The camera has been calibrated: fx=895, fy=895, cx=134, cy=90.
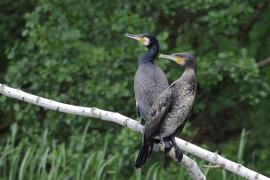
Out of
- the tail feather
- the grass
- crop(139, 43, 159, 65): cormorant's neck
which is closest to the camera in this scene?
the tail feather

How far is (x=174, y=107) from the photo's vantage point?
3.99 m

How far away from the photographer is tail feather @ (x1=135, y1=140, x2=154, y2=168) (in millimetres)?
4035

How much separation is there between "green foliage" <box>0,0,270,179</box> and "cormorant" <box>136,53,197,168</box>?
1685mm

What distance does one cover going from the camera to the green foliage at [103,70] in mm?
6105

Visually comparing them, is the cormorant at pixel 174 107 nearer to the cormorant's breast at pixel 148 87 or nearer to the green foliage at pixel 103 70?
the cormorant's breast at pixel 148 87

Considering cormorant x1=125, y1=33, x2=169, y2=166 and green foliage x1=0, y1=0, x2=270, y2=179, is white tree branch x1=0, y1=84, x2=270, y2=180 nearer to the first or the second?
cormorant x1=125, y1=33, x2=169, y2=166

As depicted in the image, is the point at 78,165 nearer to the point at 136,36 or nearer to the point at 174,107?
the point at 136,36

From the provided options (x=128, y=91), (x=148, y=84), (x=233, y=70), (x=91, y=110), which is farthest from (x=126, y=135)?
(x=91, y=110)

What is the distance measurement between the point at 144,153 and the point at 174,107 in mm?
257

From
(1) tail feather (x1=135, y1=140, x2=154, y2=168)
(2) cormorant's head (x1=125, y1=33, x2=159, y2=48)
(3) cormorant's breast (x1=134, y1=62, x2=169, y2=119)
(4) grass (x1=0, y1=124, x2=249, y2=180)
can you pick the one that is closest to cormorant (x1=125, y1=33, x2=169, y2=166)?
(3) cormorant's breast (x1=134, y1=62, x2=169, y2=119)

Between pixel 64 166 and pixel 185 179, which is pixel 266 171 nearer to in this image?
pixel 185 179

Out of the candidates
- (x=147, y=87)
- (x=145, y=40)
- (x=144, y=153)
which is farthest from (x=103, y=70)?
(x=144, y=153)

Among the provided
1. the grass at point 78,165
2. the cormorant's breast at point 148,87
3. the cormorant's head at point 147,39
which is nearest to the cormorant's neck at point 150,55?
the cormorant's head at point 147,39

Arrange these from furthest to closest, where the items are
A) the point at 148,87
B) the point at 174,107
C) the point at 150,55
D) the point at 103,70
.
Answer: the point at 103,70
the point at 150,55
the point at 148,87
the point at 174,107
